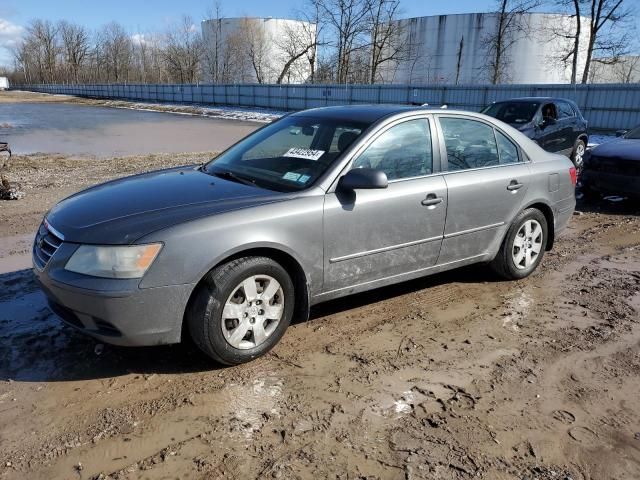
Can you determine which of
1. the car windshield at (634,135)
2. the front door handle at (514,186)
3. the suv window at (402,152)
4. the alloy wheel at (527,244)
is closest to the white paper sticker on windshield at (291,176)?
the suv window at (402,152)

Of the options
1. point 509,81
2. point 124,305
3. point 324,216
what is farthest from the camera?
point 509,81

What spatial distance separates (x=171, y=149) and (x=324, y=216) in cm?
1288

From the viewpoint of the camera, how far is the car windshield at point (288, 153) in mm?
3764

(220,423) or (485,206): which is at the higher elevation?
(485,206)

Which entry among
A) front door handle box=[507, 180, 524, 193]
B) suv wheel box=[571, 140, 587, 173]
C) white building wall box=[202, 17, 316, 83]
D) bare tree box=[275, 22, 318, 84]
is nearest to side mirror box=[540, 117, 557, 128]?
suv wheel box=[571, 140, 587, 173]

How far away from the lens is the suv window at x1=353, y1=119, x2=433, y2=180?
3.88 m

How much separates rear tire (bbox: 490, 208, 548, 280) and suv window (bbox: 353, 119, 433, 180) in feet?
4.02

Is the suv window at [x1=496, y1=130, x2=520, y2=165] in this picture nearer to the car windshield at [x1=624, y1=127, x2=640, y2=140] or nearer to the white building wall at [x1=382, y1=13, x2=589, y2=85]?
the car windshield at [x1=624, y1=127, x2=640, y2=140]

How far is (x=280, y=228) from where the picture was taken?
3357 mm

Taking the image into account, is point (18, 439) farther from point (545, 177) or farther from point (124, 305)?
point (545, 177)

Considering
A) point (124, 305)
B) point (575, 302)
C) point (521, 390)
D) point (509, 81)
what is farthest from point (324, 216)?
point (509, 81)

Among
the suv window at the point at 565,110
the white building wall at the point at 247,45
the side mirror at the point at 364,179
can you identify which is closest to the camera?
the side mirror at the point at 364,179

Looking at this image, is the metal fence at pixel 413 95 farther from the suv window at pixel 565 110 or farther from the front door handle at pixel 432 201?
the front door handle at pixel 432 201

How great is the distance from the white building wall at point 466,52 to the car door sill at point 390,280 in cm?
4904
